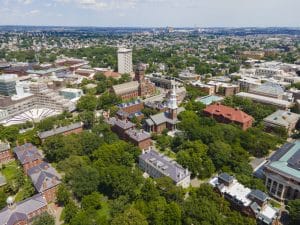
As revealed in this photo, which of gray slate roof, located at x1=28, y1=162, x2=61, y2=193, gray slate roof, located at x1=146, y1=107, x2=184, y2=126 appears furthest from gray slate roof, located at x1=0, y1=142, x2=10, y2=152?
gray slate roof, located at x1=146, y1=107, x2=184, y2=126

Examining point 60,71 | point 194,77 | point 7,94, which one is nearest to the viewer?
point 7,94

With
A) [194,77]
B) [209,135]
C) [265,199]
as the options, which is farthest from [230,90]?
[265,199]

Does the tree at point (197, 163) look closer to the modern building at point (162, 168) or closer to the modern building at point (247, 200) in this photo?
the modern building at point (162, 168)

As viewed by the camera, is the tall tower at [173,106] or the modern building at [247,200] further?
the tall tower at [173,106]

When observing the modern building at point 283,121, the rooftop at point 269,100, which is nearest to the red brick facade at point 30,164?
the modern building at point 283,121

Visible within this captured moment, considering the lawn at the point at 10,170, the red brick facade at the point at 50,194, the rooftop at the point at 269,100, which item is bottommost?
the lawn at the point at 10,170

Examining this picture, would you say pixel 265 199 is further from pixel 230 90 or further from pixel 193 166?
pixel 230 90
